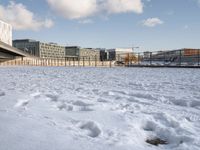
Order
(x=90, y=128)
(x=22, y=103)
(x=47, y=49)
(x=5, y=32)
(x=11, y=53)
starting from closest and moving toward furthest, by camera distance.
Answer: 1. (x=90, y=128)
2. (x=22, y=103)
3. (x=11, y=53)
4. (x=5, y=32)
5. (x=47, y=49)

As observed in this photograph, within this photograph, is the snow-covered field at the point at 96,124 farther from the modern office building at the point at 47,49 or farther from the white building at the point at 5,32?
the modern office building at the point at 47,49

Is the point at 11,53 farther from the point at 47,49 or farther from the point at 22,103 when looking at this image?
the point at 47,49

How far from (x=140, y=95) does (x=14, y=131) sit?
3.17 meters

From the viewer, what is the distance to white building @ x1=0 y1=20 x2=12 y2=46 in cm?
7031

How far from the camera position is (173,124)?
307cm

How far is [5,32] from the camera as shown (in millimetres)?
72312

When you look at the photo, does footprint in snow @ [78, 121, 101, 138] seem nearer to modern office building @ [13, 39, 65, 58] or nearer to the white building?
the white building

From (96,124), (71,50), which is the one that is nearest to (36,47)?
(71,50)

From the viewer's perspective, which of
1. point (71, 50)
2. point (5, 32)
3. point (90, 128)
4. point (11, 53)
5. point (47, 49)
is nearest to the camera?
point (90, 128)

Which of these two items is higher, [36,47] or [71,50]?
[36,47]

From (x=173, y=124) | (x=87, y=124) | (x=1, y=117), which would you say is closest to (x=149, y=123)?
(x=173, y=124)

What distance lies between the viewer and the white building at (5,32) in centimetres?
7031

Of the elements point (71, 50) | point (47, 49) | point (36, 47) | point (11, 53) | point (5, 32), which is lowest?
point (11, 53)

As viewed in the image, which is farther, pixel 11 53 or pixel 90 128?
pixel 11 53
